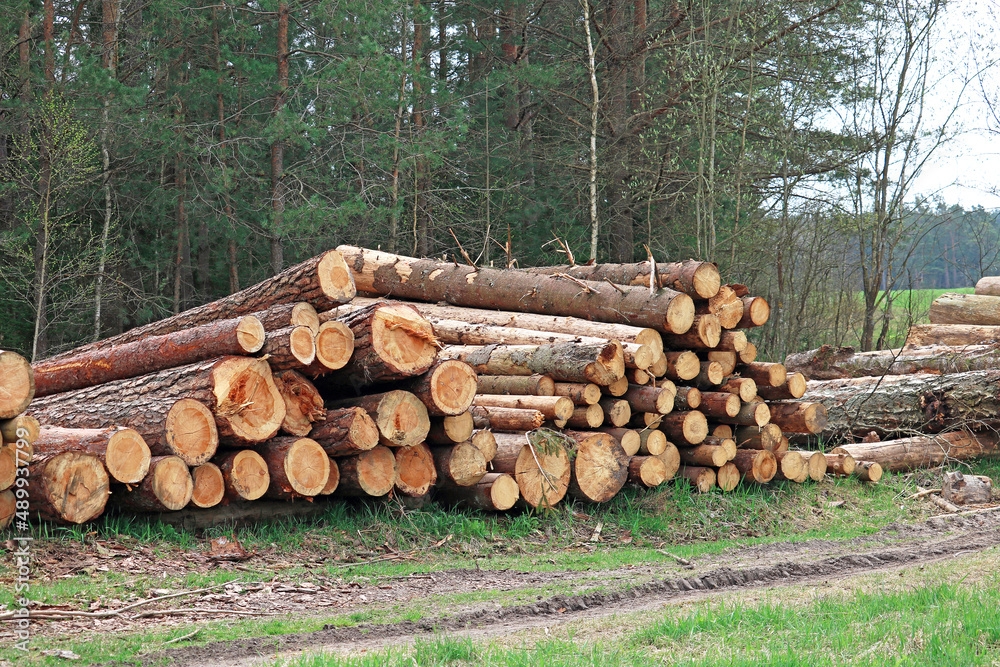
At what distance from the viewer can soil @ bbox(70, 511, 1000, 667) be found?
482 centimetres

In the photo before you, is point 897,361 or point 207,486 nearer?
point 207,486

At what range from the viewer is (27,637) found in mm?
4586

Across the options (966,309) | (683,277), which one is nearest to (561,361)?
(683,277)

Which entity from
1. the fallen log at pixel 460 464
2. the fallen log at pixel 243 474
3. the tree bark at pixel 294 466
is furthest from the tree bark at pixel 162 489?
the fallen log at pixel 460 464

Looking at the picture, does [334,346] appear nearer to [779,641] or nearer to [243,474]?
[243,474]

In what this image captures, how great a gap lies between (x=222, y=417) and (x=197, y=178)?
14665 mm

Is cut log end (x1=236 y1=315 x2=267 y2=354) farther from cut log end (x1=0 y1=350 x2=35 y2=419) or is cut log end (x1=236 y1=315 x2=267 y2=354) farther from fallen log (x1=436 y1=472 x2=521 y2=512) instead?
fallen log (x1=436 y1=472 x2=521 y2=512)

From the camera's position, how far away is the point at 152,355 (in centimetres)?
800

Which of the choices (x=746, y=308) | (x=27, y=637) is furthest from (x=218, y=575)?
(x=746, y=308)

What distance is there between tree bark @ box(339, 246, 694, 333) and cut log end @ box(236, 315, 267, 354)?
460 centimetres

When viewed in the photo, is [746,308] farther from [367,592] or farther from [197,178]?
[197,178]

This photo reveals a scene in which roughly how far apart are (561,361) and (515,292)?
2696 mm

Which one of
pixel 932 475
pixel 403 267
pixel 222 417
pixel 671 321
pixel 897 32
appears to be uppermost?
pixel 897 32

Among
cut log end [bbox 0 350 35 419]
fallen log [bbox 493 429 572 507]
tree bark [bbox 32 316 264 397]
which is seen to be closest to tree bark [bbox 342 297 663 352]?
tree bark [bbox 32 316 264 397]
